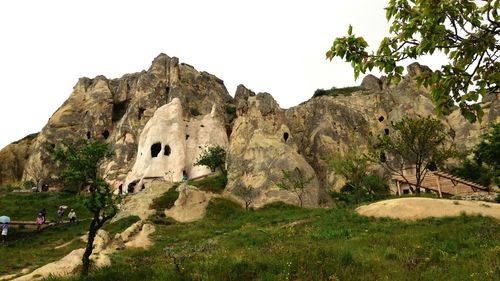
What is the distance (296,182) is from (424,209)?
737 inches

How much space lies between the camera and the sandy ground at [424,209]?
78.3 ft

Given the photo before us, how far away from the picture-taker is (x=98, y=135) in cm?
8731

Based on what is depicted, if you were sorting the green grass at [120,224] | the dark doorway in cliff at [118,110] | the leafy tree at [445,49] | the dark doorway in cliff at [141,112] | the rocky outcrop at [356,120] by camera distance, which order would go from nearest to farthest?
the leafy tree at [445,49] → the green grass at [120,224] → the rocky outcrop at [356,120] → the dark doorway in cliff at [141,112] → the dark doorway in cliff at [118,110]

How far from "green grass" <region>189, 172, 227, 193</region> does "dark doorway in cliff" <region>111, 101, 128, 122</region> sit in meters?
45.4

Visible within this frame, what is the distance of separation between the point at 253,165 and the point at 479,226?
3518 centimetres

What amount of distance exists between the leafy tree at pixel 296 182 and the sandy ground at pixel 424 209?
15.0 meters

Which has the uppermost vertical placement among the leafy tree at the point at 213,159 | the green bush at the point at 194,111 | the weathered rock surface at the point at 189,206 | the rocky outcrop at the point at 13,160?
the green bush at the point at 194,111

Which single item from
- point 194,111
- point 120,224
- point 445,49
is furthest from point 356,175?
point 194,111

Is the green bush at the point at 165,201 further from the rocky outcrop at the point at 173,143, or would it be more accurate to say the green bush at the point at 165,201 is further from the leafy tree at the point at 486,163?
the leafy tree at the point at 486,163

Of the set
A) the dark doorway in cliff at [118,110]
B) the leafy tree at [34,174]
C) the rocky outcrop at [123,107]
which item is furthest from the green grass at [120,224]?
the dark doorway in cliff at [118,110]

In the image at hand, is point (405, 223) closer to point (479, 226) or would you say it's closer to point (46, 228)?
point (479, 226)

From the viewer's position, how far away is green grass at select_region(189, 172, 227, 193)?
164 ft

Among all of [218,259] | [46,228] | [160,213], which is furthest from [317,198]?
[218,259]

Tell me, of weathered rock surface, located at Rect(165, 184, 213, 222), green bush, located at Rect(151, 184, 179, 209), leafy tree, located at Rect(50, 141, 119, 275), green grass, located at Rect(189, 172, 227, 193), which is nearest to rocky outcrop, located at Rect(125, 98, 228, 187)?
green grass, located at Rect(189, 172, 227, 193)
